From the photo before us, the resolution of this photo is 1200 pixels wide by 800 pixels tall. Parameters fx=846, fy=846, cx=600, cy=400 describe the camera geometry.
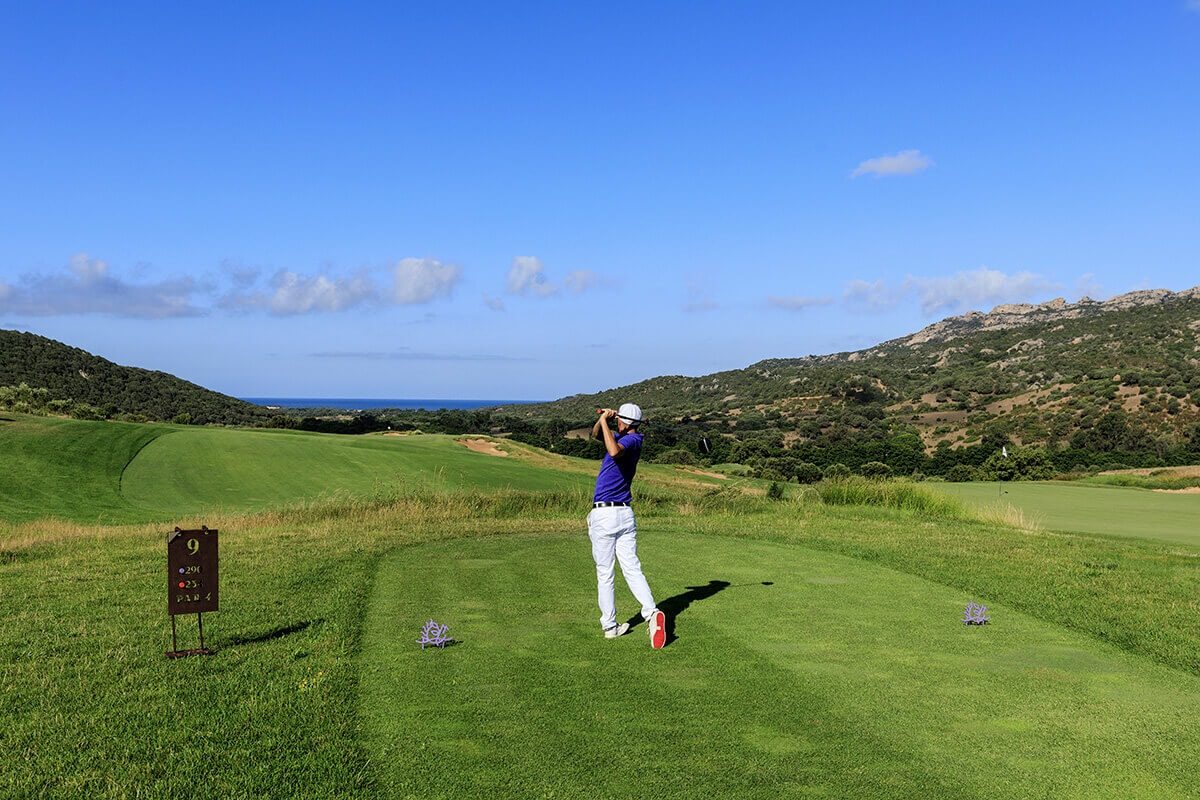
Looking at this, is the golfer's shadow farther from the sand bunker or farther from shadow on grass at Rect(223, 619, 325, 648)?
the sand bunker

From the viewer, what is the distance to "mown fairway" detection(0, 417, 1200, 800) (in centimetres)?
534

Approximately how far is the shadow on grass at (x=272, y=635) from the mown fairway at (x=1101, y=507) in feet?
54.9

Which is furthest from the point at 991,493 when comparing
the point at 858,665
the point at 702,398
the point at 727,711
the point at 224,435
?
the point at 702,398

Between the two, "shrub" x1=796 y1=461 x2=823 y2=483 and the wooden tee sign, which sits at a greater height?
the wooden tee sign

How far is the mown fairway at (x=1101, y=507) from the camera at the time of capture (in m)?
19.4

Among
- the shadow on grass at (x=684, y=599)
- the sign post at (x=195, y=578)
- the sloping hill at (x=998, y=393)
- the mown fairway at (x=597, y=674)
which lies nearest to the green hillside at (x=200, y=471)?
the mown fairway at (x=597, y=674)

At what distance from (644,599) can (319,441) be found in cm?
2922

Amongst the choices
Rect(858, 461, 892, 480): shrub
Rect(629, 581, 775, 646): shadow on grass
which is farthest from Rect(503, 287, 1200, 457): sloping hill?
Rect(629, 581, 775, 646): shadow on grass

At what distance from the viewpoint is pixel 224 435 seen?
33.2m

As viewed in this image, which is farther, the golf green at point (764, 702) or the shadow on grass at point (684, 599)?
the shadow on grass at point (684, 599)

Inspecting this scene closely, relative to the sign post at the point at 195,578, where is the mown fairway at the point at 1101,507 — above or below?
below

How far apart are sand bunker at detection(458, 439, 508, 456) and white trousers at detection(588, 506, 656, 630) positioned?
29.5m

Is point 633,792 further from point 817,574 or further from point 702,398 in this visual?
point 702,398

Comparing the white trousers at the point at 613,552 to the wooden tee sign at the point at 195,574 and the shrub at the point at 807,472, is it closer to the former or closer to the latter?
the wooden tee sign at the point at 195,574
